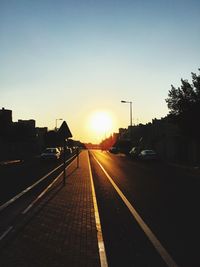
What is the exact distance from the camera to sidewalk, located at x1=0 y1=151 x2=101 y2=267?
6953 mm

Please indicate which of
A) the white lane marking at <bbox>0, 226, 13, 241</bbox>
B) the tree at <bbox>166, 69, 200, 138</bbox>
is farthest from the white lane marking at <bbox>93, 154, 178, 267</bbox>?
the tree at <bbox>166, 69, 200, 138</bbox>

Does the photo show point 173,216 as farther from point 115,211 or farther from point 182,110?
point 182,110

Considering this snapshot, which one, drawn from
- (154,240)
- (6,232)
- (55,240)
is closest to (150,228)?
(154,240)

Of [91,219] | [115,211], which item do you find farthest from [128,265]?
[115,211]

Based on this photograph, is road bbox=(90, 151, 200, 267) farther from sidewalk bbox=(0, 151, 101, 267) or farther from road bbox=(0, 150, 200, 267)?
sidewalk bbox=(0, 151, 101, 267)

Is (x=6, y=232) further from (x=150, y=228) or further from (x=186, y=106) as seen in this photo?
(x=186, y=106)

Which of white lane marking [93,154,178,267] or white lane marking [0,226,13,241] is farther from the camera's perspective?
white lane marking [0,226,13,241]

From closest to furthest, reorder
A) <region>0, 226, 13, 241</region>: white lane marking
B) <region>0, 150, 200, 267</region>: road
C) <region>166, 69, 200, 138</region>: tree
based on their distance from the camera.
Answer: <region>0, 150, 200, 267</region>: road → <region>0, 226, 13, 241</region>: white lane marking → <region>166, 69, 200, 138</region>: tree

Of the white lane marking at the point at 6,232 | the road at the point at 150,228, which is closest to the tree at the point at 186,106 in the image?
the road at the point at 150,228

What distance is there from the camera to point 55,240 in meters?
8.45

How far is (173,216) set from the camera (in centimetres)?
1152

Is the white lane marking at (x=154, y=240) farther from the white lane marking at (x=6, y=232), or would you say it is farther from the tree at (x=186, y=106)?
the tree at (x=186, y=106)

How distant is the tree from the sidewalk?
87.4 ft

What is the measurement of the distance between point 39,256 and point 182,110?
113ft
